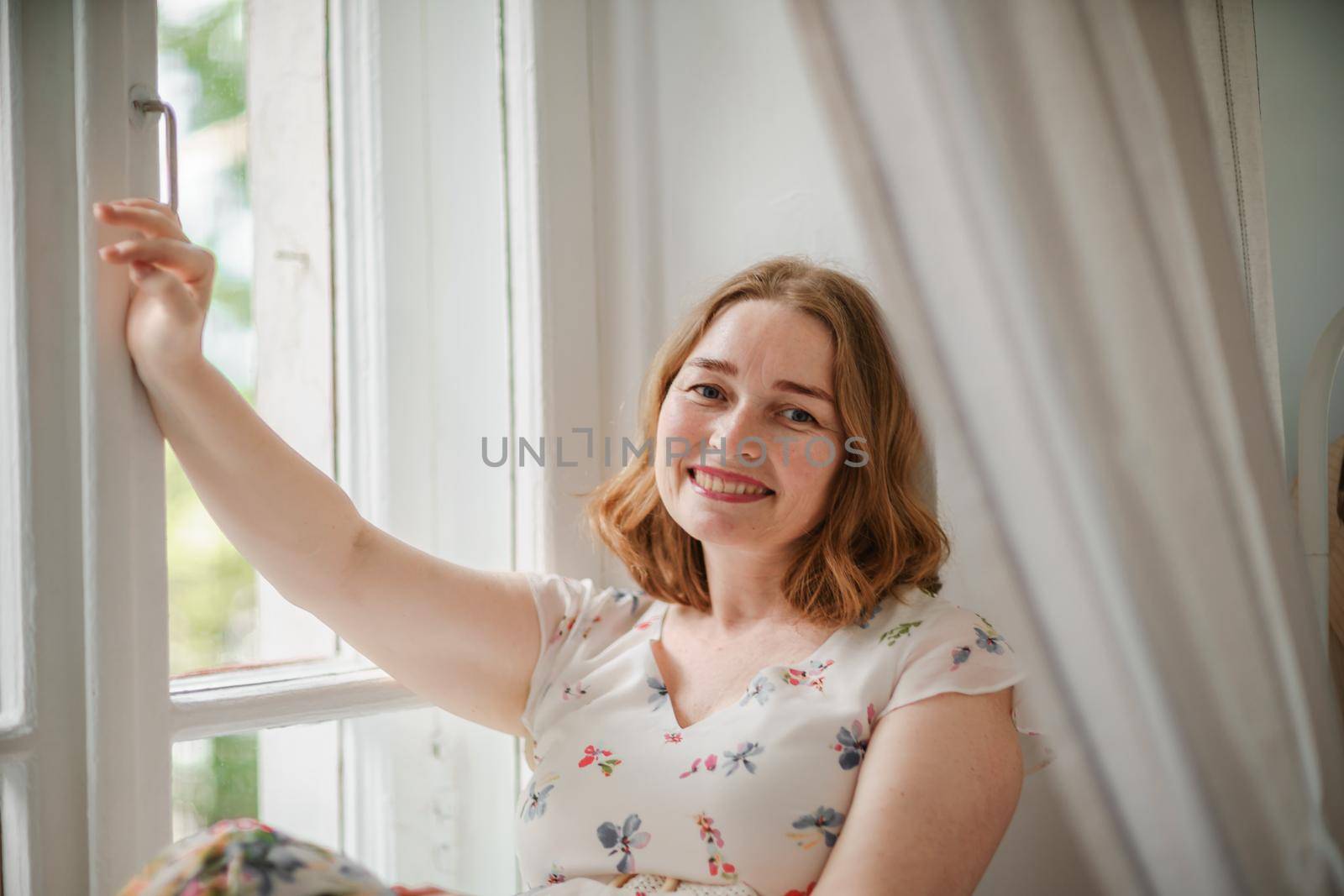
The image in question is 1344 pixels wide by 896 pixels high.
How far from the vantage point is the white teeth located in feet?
3.43

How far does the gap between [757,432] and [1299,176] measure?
21.7 inches

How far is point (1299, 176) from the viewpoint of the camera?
2.84 ft

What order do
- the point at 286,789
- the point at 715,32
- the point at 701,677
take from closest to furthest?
the point at 701,677
the point at 286,789
the point at 715,32

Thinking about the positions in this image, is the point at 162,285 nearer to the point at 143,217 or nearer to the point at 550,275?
the point at 143,217

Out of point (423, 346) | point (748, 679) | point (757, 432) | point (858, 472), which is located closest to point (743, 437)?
point (757, 432)

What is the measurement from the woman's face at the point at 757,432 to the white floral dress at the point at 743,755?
0.49ft

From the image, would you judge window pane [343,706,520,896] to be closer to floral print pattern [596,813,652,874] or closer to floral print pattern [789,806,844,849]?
floral print pattern [596,813,652,874]

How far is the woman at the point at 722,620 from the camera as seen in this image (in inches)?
35.6

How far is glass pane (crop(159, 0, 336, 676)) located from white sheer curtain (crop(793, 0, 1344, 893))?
2.81 ft

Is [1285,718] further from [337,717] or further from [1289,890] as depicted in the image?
[337,717]

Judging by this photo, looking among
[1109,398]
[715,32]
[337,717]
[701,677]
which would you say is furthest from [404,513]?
[1109,398]

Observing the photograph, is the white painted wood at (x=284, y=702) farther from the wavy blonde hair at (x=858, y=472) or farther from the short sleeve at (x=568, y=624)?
the wavy blonde hair at (x=858, y=472)

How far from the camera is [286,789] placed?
48.3 inches

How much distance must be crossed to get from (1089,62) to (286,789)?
1.19 metres
